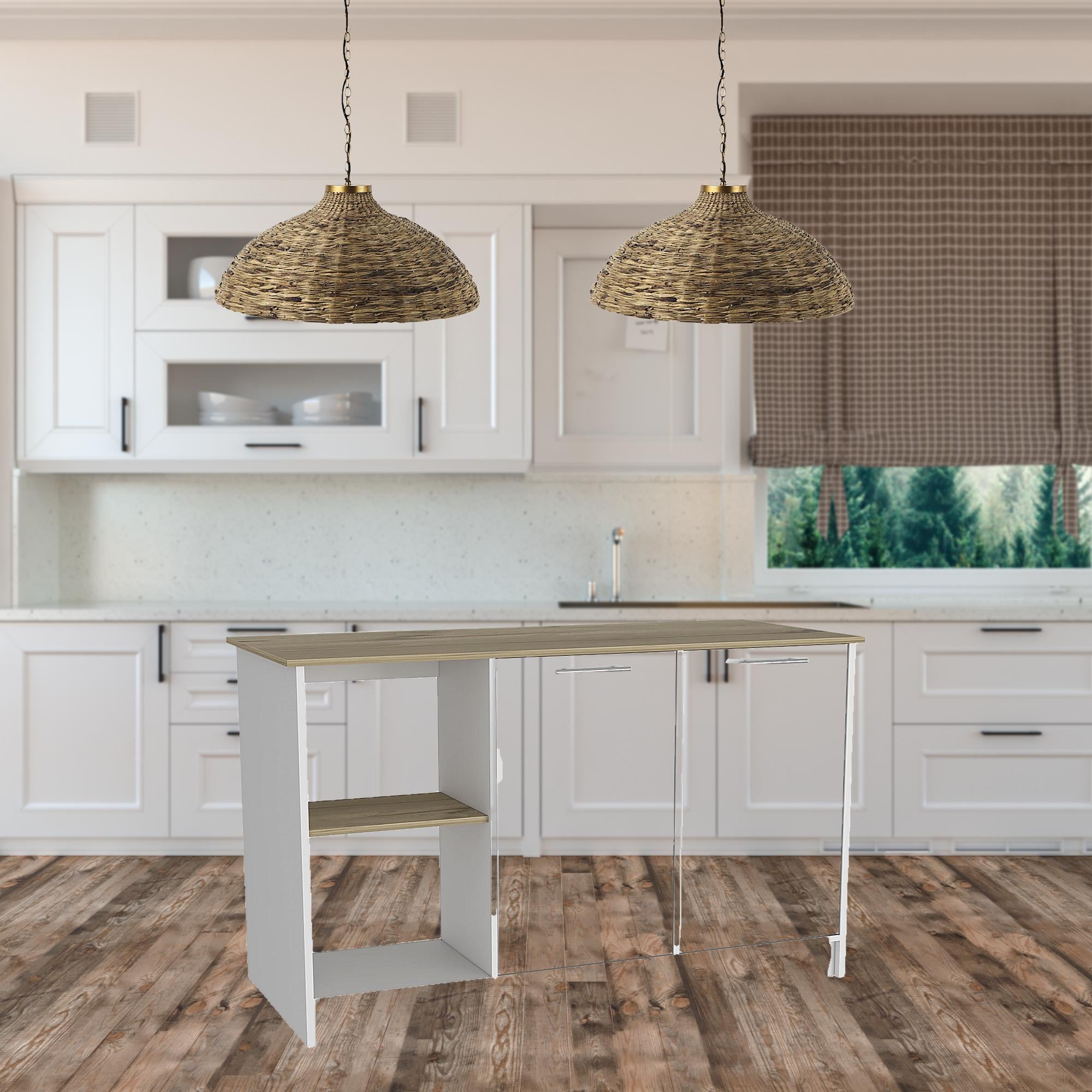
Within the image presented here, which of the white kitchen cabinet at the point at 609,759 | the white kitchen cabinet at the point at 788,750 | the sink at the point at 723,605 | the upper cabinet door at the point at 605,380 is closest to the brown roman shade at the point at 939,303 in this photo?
the upper cabinet door at the point at 605,380

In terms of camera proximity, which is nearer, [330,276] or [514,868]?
[330,276]

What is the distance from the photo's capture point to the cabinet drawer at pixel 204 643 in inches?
156

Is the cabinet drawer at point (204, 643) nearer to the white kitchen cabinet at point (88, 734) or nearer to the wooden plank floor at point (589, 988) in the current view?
the white kitchen cabinet at point (88, 734)

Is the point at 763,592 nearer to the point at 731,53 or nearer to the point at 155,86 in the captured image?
the point at 731,53

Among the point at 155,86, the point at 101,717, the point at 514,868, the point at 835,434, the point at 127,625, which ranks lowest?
the point at 514,868

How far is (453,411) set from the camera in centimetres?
412

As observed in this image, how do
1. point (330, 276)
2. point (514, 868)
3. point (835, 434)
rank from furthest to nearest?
point (835, 434)
point (514, 868)
point (330, 276)

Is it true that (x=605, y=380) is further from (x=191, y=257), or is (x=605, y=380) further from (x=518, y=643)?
(x=518, y=643)

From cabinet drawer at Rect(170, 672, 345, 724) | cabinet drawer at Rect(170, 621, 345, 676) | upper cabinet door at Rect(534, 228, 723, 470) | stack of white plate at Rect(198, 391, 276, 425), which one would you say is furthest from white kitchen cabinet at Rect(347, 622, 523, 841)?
upper cabinet door at Rect(534, 228, 723, 470)

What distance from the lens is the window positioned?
15.5 feet

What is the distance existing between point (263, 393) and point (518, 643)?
1903 millimetres

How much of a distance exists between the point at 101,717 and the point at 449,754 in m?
1.72

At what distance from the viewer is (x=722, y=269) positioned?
225 centimetres

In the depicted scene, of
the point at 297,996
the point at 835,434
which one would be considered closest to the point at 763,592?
the point at 835,434
